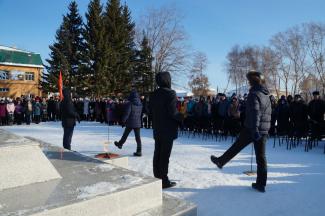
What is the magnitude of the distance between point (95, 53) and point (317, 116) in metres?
25.2

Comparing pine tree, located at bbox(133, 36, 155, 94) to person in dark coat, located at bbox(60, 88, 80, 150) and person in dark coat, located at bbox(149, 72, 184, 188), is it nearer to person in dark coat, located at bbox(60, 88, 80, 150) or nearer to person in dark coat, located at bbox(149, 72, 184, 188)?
person in dark coat, located at bbox(60, 88, 80, 150)

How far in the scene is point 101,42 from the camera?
102 feet

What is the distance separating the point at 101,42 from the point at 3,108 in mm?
15048

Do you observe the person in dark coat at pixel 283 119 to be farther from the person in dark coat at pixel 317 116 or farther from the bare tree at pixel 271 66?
the bare tree at pixel 271 66

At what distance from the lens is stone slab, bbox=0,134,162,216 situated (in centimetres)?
291

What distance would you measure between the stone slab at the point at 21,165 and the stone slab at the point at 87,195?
3.5 inches

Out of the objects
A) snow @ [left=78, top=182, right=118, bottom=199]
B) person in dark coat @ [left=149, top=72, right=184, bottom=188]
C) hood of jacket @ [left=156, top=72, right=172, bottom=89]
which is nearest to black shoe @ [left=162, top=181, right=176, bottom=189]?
person in dark coat @ [left=149, top=72, right=184, bottom=188]

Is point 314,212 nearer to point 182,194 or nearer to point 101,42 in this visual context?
point 182,194

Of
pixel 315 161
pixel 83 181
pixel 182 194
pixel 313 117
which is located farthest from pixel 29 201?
pixel 313 117

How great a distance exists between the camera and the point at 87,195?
318 cm

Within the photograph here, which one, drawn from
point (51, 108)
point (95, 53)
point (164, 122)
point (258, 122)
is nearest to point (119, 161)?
point (164, 122)

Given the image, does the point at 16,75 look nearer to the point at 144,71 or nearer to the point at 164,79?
the point at 144,71

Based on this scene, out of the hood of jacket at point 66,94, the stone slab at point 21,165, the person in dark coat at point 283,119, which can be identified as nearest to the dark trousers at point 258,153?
the stone slab at point 21,165

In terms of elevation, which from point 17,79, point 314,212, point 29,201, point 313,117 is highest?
point 17,79
